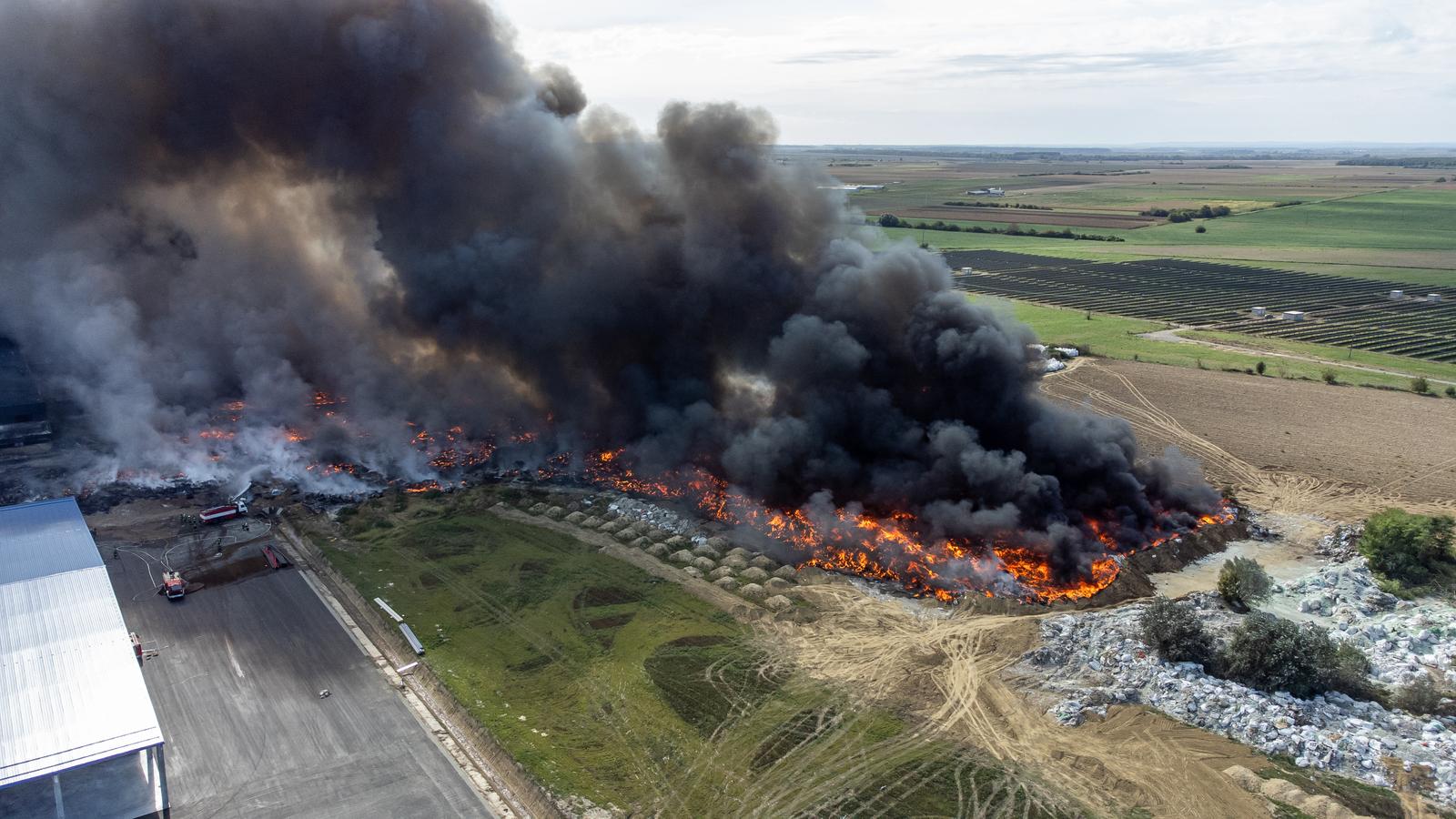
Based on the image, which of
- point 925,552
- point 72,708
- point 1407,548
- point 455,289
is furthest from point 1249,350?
point 72,708

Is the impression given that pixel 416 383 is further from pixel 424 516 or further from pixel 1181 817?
pixel 1181 817

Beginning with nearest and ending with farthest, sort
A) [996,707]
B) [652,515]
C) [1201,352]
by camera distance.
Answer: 1. [996,707]
2. [652,515]
3. [1201,352]

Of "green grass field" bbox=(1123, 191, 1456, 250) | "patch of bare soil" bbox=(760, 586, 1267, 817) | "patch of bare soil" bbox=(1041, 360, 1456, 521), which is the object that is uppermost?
"green grass field" bbox=(1123, 191, 1456, 250)

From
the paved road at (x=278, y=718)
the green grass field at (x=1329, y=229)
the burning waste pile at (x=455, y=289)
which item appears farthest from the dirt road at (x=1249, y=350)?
the paved road at (x=278, y=718)

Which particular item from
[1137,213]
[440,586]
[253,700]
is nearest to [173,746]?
[253,700]

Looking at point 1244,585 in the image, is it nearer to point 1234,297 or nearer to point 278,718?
point 278,718

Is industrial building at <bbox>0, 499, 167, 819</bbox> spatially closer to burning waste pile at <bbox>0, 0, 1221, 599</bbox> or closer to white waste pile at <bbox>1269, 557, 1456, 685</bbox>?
burning waste pile at <bbox>0, 0, 1221, 599</bbox>

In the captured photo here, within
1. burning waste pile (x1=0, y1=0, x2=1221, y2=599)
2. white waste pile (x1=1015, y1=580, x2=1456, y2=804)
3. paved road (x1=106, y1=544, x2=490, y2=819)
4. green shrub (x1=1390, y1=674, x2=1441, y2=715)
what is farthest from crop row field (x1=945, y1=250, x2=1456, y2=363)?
paved road (x1=106, y1=544, x2=490, y2=819)
